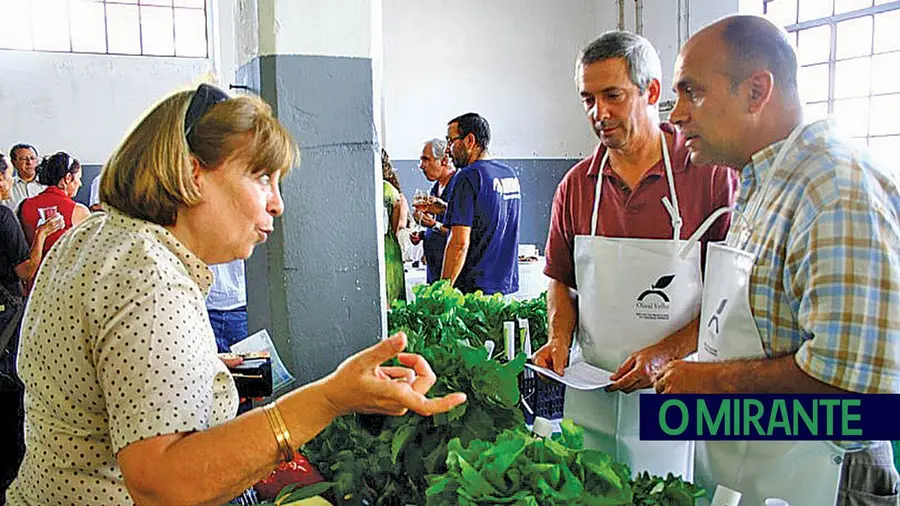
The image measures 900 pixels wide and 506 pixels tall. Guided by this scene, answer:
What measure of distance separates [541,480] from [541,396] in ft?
4.98

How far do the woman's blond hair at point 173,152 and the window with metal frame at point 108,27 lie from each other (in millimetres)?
6667

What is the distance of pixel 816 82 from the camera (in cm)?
700

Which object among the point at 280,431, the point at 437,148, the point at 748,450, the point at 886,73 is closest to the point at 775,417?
the point at 748,450

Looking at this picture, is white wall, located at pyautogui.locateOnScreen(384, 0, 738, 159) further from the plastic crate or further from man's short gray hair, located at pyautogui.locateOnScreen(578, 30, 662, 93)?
man's short gray hair, located at pyautogui.locateOnScreen(578, 30, 662, 93)

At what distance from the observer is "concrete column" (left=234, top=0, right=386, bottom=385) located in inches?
76.1

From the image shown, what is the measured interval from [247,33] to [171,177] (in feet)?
3.35

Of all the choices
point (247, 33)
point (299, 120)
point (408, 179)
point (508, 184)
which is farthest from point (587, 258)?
point (408, 179)

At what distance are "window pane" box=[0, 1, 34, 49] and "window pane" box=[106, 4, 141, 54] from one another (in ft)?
2.11

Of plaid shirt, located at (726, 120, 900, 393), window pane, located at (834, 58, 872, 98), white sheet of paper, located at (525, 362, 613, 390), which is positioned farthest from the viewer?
window pane, located at (834, 58, 872, 98)

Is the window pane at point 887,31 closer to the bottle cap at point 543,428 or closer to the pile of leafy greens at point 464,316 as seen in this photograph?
the pile of leafy greens at point 464,316

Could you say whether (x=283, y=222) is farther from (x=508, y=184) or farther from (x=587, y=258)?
(x=508, y=184)

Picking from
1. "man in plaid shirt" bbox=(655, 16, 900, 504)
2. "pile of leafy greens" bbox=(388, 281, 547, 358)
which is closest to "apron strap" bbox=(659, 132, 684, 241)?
"man in plaid shirt" bbox=(655, 16, 900, 504)

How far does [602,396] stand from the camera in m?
2.07

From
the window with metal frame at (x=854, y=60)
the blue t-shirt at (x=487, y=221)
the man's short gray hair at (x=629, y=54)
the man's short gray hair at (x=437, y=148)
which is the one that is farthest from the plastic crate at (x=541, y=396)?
the window with metal frame at (x=854, y=60)
